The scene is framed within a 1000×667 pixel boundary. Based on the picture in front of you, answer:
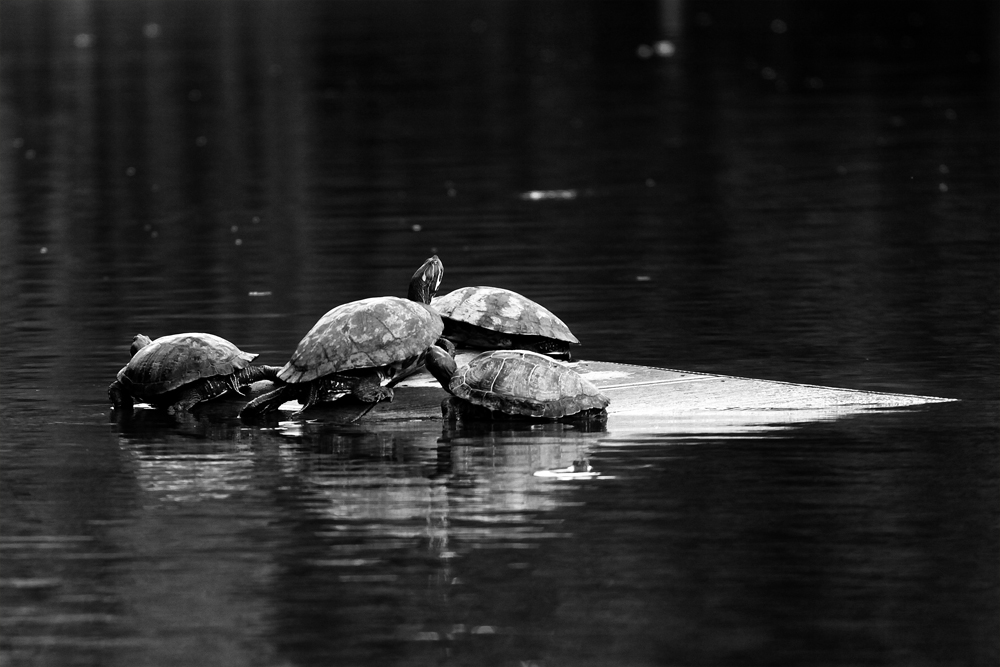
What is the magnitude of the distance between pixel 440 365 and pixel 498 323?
0.93 metres

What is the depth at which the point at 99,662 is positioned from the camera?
26.1ft

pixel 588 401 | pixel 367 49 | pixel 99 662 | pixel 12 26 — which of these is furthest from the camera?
pixel 12 26

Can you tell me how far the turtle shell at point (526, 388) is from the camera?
12.2 meters

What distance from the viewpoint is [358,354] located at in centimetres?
1246

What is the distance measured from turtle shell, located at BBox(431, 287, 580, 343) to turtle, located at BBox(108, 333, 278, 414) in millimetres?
1334

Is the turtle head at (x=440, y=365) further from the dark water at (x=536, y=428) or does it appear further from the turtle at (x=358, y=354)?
the dark water at (x=536, y=428)

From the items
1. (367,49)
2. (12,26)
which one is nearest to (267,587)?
(367,49)

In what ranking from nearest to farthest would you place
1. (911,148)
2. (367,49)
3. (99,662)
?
(99,662), (911,148), (367,49)

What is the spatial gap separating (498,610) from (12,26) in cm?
8227

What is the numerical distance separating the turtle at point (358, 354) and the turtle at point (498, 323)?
512 millimetres

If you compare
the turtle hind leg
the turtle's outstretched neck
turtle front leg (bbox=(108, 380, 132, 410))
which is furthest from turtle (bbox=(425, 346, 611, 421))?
turtle front leg (bbox=(108, 380, 132, 410))

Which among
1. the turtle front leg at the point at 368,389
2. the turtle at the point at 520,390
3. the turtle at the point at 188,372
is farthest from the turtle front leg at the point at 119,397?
the turtle at the point at 520,390

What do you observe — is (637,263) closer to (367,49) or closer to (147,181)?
(147,181)

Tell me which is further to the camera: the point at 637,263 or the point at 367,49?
the point at 367,49
